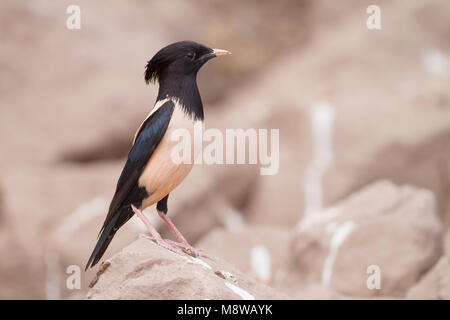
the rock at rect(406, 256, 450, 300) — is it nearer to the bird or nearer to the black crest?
the bird

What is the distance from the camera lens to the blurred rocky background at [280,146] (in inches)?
297

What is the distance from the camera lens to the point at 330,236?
7527mm

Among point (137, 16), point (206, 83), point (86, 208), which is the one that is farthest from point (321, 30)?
point (86, 208)

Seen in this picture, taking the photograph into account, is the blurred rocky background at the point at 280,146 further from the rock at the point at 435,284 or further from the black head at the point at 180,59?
the black head at the point at 180,59

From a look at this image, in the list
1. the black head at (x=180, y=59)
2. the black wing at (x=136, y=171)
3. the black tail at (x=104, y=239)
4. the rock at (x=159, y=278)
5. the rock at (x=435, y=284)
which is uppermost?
the black head at (x=180, y=59)

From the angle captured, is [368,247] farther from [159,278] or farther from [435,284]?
[159,278]

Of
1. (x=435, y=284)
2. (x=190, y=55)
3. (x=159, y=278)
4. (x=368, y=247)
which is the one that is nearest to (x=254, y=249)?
(x=368, y=247)

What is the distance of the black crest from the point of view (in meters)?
5.59

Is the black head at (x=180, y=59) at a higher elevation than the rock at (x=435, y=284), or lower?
higher

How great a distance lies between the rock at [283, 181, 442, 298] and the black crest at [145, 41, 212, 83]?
2810 millimetres

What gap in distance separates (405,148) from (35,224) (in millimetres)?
5772

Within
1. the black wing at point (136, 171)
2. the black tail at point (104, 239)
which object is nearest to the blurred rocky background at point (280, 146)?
the black tail at point (104, 239)

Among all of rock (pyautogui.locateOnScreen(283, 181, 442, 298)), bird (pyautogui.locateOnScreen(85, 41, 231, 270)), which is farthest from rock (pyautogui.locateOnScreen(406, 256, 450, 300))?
bird (pyautogui.locateOnScreen(85, 41, 231, 270))

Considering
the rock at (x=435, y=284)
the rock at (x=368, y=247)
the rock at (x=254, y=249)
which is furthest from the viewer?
the rock at (x=254, y=249)
